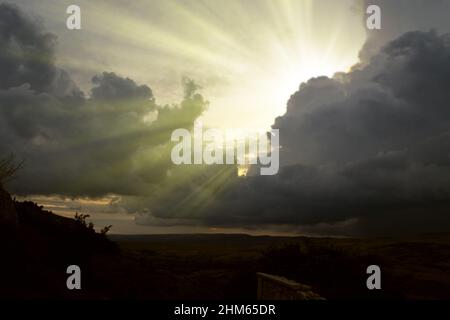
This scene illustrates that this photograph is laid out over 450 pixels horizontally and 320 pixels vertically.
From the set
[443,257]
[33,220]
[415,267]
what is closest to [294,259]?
[33,220]

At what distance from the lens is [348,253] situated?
23.6 meters

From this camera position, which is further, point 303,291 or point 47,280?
point 47,280

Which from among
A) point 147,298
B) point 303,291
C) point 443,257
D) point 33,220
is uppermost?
point 33,220

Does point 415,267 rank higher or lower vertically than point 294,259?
lower
